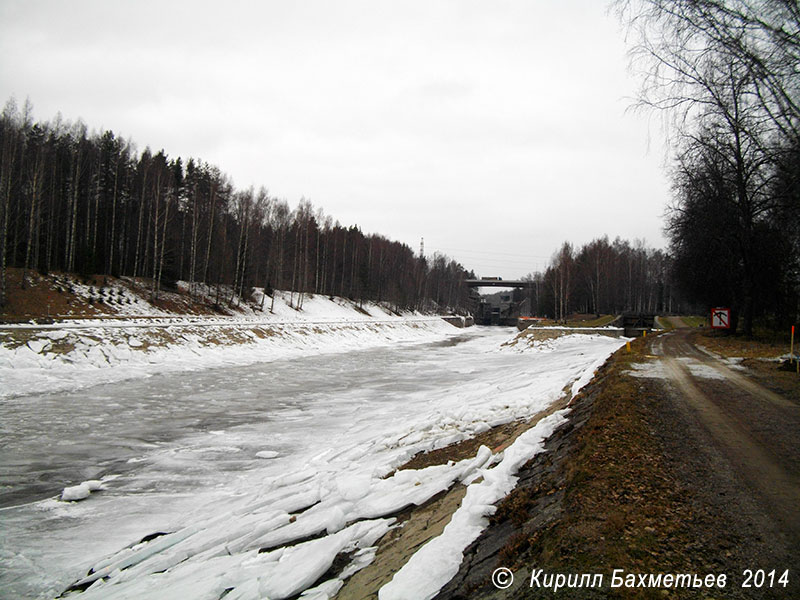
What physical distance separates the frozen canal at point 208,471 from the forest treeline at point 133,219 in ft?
70.9

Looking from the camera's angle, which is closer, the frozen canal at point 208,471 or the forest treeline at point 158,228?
the frozen canal at point 208,471

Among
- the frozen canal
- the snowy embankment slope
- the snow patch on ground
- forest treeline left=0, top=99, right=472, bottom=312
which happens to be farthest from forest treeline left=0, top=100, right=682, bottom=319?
the snow patch on ground

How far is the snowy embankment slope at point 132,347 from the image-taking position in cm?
1608

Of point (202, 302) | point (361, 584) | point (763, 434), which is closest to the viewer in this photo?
point (361, 584)

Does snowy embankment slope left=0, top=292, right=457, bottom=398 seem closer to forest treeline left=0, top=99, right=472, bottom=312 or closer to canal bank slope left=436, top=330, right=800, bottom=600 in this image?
forest treeline left=0, top=99, right=472, bottom=312

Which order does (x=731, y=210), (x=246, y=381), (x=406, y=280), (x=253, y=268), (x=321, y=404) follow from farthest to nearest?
(x=406, y=280) → (x=253, y=268) → (x=731, y=210) → (x=246, y=381) → (x=321, y=404)

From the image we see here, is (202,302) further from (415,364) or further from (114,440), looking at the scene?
(114,440)

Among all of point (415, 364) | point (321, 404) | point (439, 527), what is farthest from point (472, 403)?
point (415, 364)

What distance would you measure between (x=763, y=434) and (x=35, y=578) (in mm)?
9544

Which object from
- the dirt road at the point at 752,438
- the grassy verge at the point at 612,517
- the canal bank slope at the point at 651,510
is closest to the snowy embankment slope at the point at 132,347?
the canal bank slope at the point at 651,510

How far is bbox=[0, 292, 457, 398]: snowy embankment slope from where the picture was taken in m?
16.1

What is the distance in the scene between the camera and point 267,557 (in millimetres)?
4637

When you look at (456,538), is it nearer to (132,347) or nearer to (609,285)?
(132,347)

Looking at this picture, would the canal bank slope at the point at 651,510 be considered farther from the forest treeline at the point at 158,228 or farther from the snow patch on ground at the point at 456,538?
the forest treeline at the point at 158,228
